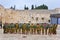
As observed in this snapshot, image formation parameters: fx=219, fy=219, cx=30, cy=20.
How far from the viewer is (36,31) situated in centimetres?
1606

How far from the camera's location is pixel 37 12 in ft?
93.8

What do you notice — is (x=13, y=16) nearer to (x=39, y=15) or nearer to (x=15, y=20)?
(x=15, y=20)

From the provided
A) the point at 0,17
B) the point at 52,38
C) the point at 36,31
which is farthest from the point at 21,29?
the point at 0,17

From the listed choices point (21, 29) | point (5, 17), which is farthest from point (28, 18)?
point (21, 29)

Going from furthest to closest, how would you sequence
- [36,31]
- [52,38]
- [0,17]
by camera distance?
[0,17] < [36,31] < [52,38]

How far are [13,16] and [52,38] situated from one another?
15304 mm

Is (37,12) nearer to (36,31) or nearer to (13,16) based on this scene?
(13,16)

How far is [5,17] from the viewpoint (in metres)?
27.9

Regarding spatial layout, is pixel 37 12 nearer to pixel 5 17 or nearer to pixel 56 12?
pixel 56 12

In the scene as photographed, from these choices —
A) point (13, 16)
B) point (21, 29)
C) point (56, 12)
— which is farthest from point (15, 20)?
point (21, 29)

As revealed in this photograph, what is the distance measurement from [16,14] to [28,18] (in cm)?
165

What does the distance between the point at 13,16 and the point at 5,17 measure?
42.7 inches

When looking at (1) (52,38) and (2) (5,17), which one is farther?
(2) (5,17)

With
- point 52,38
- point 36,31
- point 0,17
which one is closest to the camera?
point 52,38
